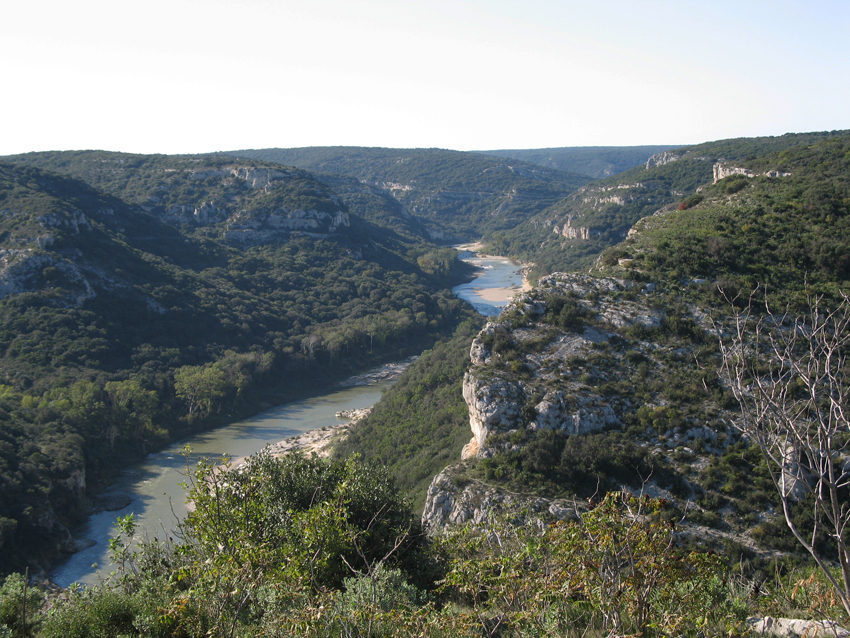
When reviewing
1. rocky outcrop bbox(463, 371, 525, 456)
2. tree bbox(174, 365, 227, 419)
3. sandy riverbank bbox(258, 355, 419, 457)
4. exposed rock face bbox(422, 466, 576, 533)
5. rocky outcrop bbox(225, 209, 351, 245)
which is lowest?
sandy riverbank bbox(258, 355, 419, 457)

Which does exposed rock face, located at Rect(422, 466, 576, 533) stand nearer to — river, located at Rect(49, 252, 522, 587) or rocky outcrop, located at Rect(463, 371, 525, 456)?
rocky outcrop, located at Rect(463, 371, 525, 456)

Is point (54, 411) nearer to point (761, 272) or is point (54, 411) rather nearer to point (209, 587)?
point (209, 587)

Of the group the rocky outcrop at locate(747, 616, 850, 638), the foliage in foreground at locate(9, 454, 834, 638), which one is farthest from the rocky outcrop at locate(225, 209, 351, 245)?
the rocky outcrop at locate(747, 616, 850, 638)

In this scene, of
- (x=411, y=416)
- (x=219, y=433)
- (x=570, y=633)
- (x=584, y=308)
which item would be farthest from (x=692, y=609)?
(x=219, y=433)

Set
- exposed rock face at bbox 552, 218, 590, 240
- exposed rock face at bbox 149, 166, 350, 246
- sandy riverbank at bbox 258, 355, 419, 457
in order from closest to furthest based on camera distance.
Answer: sandy riverbank at bbox 258, 355, 419, 457
exposed rock face at bbox 149, 166, 350, 246
exposed rock face at bbox 552, 218, 590, 240

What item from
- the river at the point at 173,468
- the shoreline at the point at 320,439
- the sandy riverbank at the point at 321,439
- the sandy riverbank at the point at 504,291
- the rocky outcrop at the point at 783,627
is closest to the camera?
the rocky outcrop at the point at 783,627

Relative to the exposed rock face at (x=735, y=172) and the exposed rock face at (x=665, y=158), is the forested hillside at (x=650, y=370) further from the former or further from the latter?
the exposed rock face at (x=665, y=158)

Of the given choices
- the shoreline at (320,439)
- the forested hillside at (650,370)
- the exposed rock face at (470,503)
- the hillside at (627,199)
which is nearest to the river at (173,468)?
the shoreline at (320,439)
